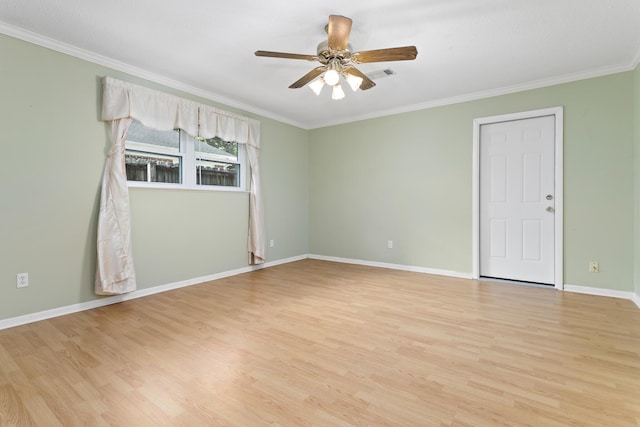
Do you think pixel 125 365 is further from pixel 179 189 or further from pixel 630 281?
pixel 630 281

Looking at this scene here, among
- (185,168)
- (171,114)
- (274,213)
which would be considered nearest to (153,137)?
(171,114)

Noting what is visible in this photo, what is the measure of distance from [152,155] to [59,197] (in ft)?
3.36

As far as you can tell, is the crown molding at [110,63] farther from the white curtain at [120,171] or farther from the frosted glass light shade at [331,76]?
the frosted glass light shade at [331,76]

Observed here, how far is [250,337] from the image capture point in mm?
2365

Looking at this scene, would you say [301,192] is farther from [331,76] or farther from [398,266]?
[331,76]

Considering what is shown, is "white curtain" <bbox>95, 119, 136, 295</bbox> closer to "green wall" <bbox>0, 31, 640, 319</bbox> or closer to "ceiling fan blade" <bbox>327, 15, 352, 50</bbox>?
"green wall" <bbox>0, 31, 640, 319</bbox>

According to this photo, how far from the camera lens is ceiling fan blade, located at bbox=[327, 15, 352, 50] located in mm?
2139

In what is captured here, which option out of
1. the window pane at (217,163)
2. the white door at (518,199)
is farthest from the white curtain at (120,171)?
the white door at (518,199)

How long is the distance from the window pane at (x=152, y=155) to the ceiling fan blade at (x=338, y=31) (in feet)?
7.84

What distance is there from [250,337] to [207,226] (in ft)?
7.13

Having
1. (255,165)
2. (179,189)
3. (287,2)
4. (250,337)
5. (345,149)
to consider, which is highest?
(287,2)

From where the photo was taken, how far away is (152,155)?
356 cm

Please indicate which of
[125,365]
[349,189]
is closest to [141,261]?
[125,365]

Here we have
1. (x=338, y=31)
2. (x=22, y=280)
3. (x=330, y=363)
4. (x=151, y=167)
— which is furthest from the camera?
(x=151, y=167)
